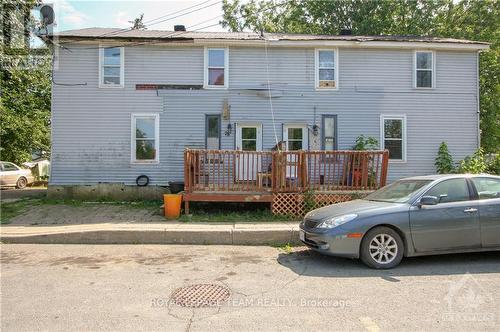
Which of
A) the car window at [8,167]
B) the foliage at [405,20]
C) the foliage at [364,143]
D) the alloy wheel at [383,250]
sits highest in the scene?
the foliage at [405,20]

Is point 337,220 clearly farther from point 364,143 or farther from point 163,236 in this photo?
point 364,143

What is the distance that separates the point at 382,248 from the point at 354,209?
0.73 meters

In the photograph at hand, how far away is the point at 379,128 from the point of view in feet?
42.8

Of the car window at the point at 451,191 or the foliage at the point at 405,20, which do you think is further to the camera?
the foliage at the point at 405,20

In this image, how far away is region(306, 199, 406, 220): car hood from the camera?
5.71 meters

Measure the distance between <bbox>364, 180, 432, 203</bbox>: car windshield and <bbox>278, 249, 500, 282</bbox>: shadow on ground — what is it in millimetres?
1056

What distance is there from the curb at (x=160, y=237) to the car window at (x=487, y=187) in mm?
3348

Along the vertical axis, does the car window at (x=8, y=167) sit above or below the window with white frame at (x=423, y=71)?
below

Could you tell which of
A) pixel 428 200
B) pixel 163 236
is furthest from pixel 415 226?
pixel 163 236

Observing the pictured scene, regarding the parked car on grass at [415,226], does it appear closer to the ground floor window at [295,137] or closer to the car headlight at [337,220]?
the car headlight at [337,220]

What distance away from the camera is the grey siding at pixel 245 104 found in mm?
12586

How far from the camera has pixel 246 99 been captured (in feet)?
42.1

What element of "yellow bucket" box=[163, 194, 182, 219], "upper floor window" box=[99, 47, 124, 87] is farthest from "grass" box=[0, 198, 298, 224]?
"upper floor window" box=[99, 47, 124, 87]

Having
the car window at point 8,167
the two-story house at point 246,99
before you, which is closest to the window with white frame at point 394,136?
the two-story house at point 246,99
